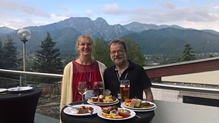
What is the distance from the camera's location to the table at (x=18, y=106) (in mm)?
3086

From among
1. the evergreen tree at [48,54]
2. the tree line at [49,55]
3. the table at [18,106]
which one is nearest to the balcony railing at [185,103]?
the table at [18,106]

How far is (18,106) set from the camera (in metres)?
3.26

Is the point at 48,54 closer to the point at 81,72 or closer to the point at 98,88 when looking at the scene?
the point at 81,72

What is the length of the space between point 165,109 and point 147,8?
68.7 metres

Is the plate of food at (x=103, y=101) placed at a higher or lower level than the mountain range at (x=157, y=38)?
lower

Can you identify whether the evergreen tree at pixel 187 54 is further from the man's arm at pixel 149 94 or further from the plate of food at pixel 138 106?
the plate of food at pixel 138 106

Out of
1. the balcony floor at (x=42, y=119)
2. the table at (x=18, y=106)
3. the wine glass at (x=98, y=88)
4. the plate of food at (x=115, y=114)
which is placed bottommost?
the balcony floor at (x=42, y=119)

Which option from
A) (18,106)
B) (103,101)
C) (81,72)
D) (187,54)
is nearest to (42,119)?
(18,106)

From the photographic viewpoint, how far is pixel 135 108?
72.0 inches

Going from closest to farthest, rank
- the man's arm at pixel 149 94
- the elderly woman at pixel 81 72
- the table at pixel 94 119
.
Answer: the table at pixel 94 119
the man's arm at pixel 149 94
the elderly woman at pixel 81 72

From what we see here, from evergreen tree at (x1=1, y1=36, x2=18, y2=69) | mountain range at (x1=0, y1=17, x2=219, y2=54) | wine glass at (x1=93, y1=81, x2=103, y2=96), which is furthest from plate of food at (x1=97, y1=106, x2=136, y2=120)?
evergreen tree at (x1=1, y1=36, x2=18, y2=69)

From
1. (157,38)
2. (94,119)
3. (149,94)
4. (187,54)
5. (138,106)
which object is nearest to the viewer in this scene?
(94,119)

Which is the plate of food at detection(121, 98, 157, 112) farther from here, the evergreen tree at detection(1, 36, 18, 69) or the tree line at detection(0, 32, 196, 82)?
the evergreen tree at detection(1, 36, 18, 69)

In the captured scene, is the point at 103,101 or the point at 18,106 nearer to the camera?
the point at 103,101
